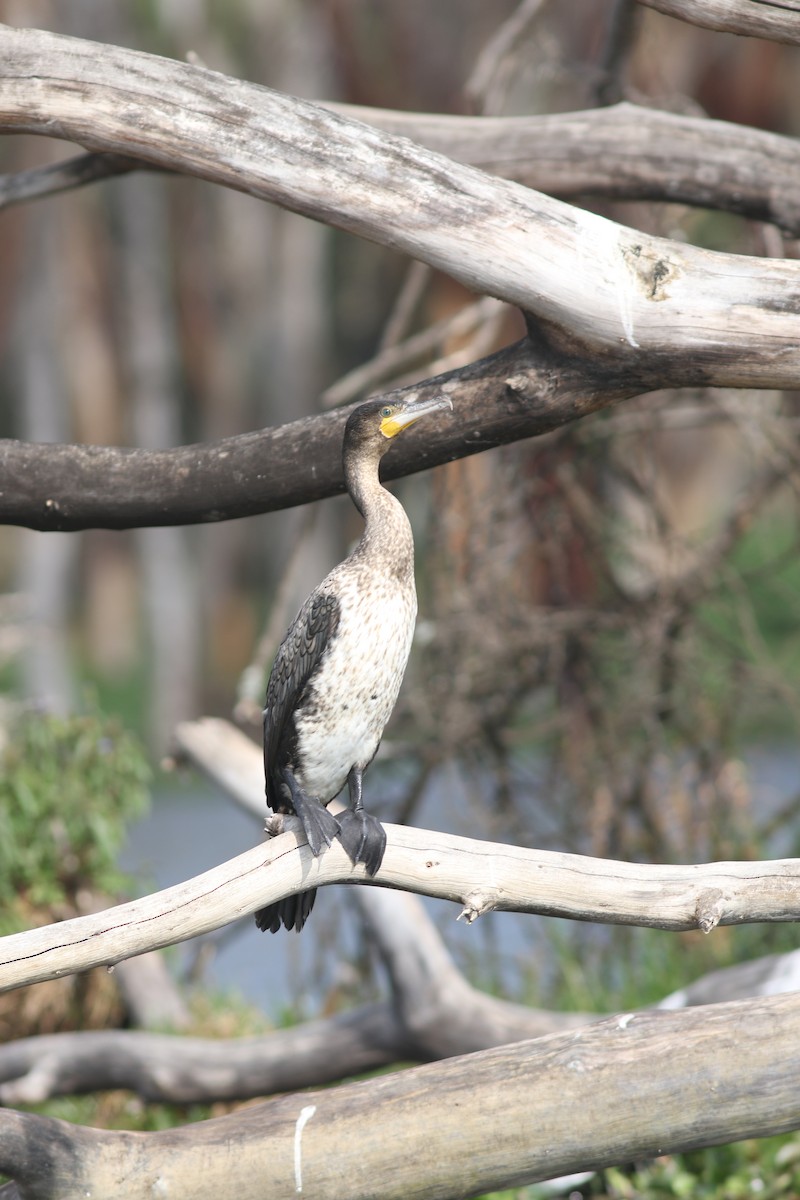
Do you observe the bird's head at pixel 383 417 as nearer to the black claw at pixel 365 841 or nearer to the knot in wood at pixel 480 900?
the black claw at pixel 365 841

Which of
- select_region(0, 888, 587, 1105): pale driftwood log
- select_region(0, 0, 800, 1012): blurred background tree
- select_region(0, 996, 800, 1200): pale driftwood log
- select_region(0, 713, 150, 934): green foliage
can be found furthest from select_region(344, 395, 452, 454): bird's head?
select_region(0, 713, 150, 934): green foliage

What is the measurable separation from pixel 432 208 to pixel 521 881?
1.48 metres

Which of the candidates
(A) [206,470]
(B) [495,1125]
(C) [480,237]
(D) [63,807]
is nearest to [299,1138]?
(B) [495,1125]

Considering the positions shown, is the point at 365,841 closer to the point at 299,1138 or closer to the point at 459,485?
the point at 299,1138

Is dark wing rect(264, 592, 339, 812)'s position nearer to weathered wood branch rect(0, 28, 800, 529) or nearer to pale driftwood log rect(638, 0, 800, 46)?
weathered wood branch rect(0, 28, 800, 529)

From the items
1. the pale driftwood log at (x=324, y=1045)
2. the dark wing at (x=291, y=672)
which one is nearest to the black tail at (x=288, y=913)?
the dark wing at (x=291, y=672)

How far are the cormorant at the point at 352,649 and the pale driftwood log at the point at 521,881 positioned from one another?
0.39 ft

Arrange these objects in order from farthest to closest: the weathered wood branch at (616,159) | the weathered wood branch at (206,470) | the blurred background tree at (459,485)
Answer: the blurred background tree at (459,485), the weathered wood branch at (616,159), the weathered wood branch at (206,470)

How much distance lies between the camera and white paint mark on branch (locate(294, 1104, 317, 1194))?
3.07 meters

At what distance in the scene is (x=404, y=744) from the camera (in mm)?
6121

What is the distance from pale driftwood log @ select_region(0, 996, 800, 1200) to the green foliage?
2464 mm

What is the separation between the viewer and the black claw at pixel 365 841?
9.33ft

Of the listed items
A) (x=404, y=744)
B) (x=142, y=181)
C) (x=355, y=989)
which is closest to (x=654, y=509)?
(x=404, y=744)

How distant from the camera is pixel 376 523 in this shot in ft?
10.3
